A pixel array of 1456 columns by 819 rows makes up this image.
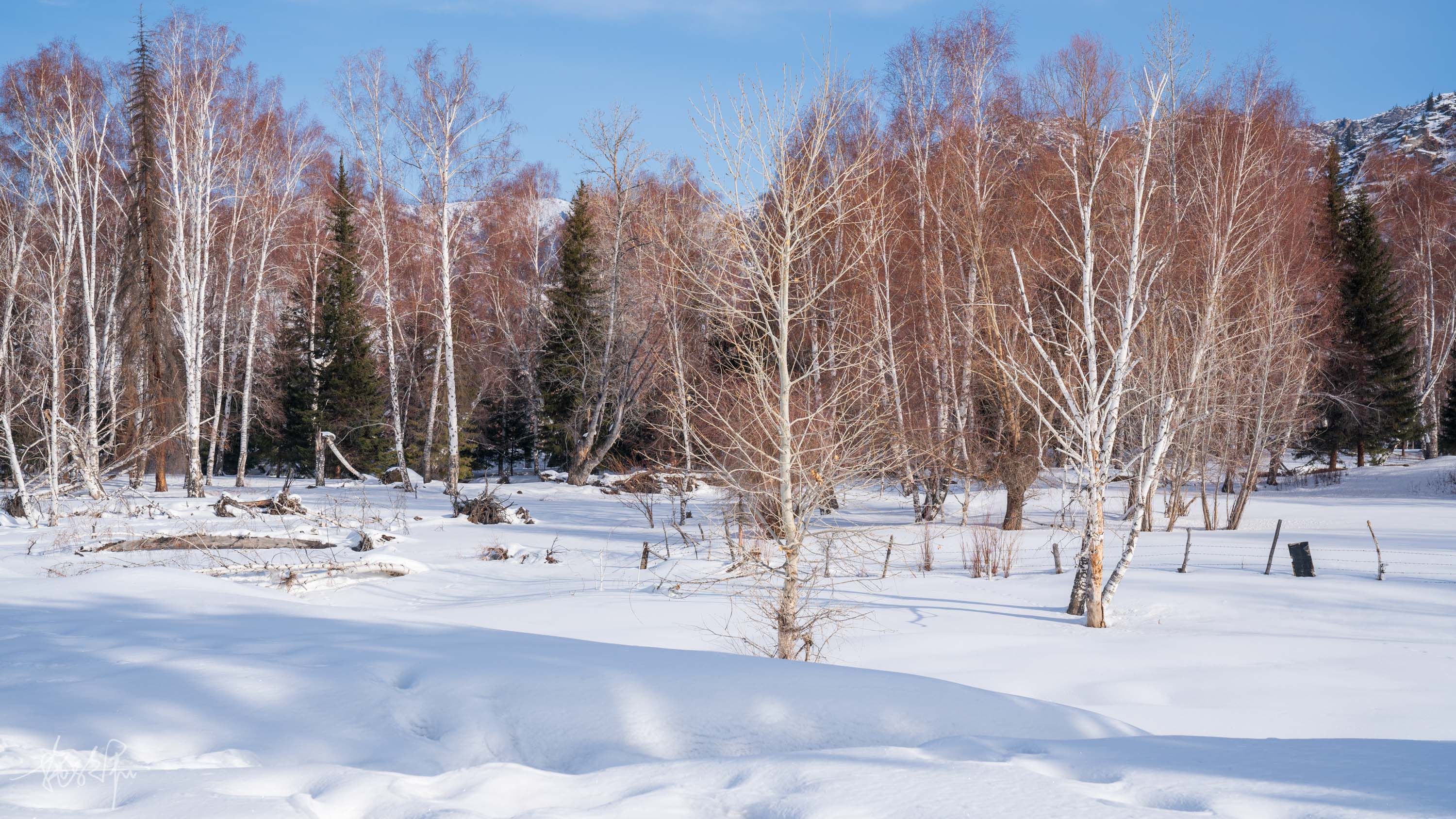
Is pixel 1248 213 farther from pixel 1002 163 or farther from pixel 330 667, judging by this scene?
pixel 330 667

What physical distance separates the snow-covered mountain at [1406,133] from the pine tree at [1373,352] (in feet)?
71.6

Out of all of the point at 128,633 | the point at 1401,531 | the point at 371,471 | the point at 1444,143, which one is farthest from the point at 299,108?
the point at 1444,143

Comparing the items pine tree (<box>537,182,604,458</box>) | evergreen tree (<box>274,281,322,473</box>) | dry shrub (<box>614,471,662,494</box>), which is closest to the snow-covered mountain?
pine tree (<box>537,182,604,458</box>)

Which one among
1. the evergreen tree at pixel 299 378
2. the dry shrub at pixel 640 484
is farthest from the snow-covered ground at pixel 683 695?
the evergreen tree at pixel 299 378

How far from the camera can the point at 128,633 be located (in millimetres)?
5496

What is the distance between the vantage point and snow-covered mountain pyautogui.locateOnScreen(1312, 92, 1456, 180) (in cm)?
5966

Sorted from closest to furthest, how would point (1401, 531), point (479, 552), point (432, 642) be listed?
point (432, 642)
point (479, 552)
point (1401, 531)

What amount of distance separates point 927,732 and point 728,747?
93 cm

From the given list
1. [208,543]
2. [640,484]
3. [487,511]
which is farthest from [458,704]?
[640,484]

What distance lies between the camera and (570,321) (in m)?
26.4

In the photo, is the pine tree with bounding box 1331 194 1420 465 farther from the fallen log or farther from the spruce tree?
the fallen log

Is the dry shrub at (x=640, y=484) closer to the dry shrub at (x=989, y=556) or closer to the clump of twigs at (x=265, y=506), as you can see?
the clump of twigs at (x=265, y=506)

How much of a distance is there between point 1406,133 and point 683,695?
95.1 meters

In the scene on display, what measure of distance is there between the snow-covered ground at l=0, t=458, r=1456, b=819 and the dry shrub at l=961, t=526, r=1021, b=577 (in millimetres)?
377
